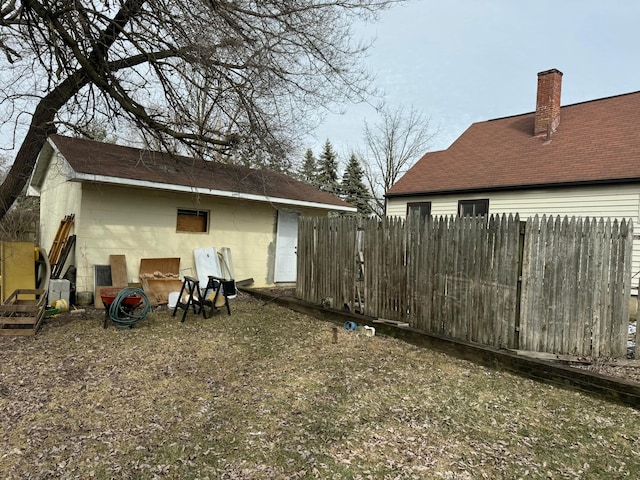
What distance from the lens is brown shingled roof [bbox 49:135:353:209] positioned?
8064 mm

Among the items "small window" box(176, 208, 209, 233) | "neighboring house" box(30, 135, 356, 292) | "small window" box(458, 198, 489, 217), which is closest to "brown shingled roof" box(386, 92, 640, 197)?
"small window" box(458, 198, 489, 217)

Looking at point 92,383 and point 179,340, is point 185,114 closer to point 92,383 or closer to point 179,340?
point 179,340

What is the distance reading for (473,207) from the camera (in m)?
11.4

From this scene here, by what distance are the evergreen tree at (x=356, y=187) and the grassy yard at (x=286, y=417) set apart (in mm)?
22730

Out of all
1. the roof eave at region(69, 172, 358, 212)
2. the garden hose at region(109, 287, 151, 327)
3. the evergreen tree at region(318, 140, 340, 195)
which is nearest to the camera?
the garden hose at region(109, 287, 151, 327)

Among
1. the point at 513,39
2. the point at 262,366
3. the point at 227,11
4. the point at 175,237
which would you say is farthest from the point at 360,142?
the point at 262,366

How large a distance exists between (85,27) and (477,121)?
1354 cm

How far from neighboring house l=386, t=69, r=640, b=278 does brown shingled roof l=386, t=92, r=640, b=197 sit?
2cm

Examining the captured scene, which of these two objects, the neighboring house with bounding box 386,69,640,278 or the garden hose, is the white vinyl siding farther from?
the garden hose

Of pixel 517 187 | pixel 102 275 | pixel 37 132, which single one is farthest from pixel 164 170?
pixel 517 187

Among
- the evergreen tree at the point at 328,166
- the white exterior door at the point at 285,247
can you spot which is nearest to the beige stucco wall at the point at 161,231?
the white exterior door at the point at 285,247

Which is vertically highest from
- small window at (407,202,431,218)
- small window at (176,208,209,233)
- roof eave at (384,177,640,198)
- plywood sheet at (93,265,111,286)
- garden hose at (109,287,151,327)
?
roof eave at (384,177,640,198)

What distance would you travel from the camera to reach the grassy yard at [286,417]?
9.51 ft

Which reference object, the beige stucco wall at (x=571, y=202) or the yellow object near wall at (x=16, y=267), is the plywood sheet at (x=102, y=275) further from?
the beige stucco wall at (x=571, y=202)
